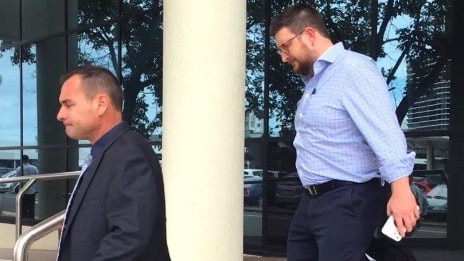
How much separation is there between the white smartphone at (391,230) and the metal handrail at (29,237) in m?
1.91

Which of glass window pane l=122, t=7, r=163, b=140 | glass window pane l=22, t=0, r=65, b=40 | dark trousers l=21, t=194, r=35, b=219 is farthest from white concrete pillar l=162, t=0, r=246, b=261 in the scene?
dark trousers l=21, t=194, r=35, b=219

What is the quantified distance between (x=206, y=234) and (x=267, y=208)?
12.9 feet

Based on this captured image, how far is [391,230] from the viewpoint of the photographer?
2387 millimetres

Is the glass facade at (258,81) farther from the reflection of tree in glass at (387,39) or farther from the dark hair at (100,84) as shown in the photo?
the dark hair at (100,84)

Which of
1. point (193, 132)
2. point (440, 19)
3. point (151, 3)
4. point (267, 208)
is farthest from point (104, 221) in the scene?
point (151, 3)

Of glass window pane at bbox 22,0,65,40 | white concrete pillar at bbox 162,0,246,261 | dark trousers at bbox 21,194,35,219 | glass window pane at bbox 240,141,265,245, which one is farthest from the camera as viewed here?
dark trousers at bbox 21,194,35,219

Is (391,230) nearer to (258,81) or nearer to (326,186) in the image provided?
(326,186)

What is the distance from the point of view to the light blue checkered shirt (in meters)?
2.47

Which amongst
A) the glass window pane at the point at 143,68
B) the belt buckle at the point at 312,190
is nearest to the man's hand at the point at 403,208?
the belt buckle at the point at 312,190

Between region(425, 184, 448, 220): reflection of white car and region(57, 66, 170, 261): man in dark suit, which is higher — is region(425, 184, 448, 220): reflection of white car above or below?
below

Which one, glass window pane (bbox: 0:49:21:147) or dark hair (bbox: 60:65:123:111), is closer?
dark hair (bbox: 60:65:123:111)

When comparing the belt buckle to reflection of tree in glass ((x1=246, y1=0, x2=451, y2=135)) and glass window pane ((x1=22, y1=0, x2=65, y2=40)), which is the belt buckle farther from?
glass window pane ((x1=22, y1=0, x2=65, y2=40))

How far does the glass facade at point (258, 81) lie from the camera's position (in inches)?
285

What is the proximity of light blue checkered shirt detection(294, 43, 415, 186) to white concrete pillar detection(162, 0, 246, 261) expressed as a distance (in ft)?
6.62
